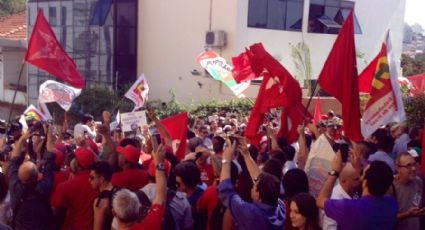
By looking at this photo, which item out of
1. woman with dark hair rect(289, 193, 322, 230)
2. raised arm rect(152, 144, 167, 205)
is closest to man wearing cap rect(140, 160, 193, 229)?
raised arm rect(152, 144, 167, 205)

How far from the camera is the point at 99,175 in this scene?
15.4ft

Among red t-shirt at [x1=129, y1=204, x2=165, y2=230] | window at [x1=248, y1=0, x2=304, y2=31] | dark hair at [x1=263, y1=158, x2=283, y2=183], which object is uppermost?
window at [x1=248, y1=0, x2=304, y2=31]

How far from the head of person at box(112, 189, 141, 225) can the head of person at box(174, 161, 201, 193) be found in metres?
0.96

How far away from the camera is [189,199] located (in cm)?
475

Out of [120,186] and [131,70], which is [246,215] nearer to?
[120,186]

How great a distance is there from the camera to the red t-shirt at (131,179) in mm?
4918

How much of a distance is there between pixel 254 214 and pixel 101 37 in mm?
19451

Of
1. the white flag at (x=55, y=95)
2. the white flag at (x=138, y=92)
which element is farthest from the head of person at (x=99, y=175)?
the white flag at (x=138, y=92)

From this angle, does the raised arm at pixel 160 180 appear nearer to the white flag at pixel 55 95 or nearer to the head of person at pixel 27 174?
the head of person at pixel 27 174

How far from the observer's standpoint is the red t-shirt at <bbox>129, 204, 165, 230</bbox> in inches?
149

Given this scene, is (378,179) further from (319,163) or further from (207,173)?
(207,173)

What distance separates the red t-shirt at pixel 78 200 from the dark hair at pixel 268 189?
167cm

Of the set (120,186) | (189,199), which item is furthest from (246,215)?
(120,186)

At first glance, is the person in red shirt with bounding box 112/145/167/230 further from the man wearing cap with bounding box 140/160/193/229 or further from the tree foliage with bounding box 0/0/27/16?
the tree foliage with bounding box 0/0/27/16
